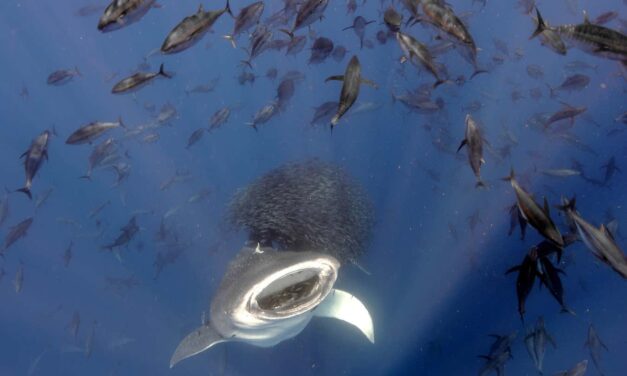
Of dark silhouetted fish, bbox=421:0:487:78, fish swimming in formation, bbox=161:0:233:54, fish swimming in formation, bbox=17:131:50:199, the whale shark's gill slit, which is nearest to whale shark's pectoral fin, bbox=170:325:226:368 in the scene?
the whale shark's gill slit

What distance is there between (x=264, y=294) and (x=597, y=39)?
362 centimetres

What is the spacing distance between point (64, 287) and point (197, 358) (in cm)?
1013

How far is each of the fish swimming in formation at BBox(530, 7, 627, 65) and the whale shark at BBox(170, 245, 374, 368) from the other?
2562 mm

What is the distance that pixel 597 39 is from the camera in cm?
300

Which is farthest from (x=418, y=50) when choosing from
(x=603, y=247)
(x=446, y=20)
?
A: (x=603, y=247)

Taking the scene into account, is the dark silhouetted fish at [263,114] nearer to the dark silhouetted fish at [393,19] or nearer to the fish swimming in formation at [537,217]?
the dark silhouetted fish at [393,19]

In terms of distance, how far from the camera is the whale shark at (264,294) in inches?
148

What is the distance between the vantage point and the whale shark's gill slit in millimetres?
4145

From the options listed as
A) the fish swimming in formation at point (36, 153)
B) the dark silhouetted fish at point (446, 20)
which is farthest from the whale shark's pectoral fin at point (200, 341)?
the dark silhouetted fish at point (446, 20)

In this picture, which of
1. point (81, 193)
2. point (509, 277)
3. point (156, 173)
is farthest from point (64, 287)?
point (509, 277)

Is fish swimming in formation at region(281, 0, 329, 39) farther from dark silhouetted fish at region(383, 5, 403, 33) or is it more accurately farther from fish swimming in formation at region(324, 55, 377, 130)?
fish swimming in formation at region(324, 55, 377, 130)

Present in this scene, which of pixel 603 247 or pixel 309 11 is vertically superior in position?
pixel 309 11

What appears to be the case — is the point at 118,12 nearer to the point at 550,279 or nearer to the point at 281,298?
the point at 281,298

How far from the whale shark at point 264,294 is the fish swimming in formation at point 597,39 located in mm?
2562
